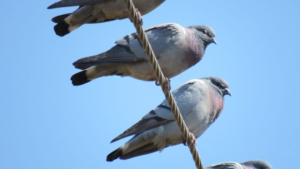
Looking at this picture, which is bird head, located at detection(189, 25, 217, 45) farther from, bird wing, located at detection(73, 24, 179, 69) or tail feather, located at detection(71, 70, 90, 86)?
tail feather, located at detection(71, 70, 90, 86)

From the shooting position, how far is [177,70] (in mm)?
8031

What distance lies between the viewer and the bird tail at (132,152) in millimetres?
7734

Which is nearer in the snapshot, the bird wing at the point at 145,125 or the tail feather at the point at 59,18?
the bird wing at the point at 145,125

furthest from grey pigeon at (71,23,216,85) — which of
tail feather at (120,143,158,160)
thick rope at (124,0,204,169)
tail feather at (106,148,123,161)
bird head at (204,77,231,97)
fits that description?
thick rope at (124,0,204,169)

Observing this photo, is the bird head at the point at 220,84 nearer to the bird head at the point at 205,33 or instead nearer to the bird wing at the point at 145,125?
the bird head at the point at 205,33

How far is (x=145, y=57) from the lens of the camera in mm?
7918

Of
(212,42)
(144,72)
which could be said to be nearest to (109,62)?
(144,72)

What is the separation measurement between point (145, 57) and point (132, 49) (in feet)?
0.80

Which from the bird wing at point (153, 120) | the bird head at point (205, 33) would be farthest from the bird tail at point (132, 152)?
the bird head at point (205, 33)

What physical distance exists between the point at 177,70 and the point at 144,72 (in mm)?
495

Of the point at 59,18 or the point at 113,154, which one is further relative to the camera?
the point at 59,18

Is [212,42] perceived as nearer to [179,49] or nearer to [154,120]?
[179,49]

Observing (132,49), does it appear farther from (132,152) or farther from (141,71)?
(132,152)

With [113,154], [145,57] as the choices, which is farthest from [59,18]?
[113,154]
